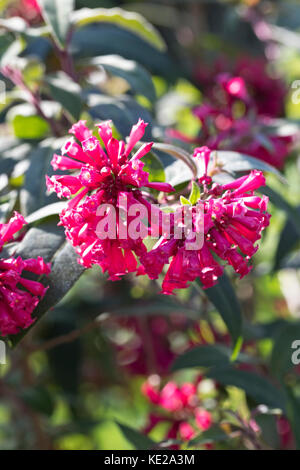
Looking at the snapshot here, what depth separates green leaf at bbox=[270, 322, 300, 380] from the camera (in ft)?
5.06

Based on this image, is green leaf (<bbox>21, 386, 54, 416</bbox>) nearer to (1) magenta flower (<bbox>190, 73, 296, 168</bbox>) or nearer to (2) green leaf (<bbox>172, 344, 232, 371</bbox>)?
(2) green leaf (<bbox>172, 344, 232, 371</bbox>)

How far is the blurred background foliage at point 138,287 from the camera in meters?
1.38

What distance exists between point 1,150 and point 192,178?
669 mm

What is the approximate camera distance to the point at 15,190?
139 cm

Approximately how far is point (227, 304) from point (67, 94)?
2.06 ft

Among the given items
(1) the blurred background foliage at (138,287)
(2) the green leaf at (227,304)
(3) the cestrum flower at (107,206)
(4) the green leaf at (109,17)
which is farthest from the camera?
(4) the green leaf at (109,17)

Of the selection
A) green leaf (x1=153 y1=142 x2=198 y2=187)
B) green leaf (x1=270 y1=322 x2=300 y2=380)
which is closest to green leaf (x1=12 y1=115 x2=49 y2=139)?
green leaf (x1=153 y1=142 x2=198 y2=187)

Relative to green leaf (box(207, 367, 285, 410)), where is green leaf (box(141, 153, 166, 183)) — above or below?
above

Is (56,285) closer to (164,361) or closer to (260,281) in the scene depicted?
(164,361)

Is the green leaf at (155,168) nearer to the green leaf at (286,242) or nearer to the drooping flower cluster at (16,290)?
the drooping flower cluster at (16,290)

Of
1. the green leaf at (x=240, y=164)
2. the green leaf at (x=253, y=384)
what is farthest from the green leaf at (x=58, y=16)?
the green leaf at (x=253, y=384)

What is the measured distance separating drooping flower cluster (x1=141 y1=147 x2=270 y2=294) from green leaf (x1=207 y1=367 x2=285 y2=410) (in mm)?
607

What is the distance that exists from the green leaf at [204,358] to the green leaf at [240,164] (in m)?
0.59
